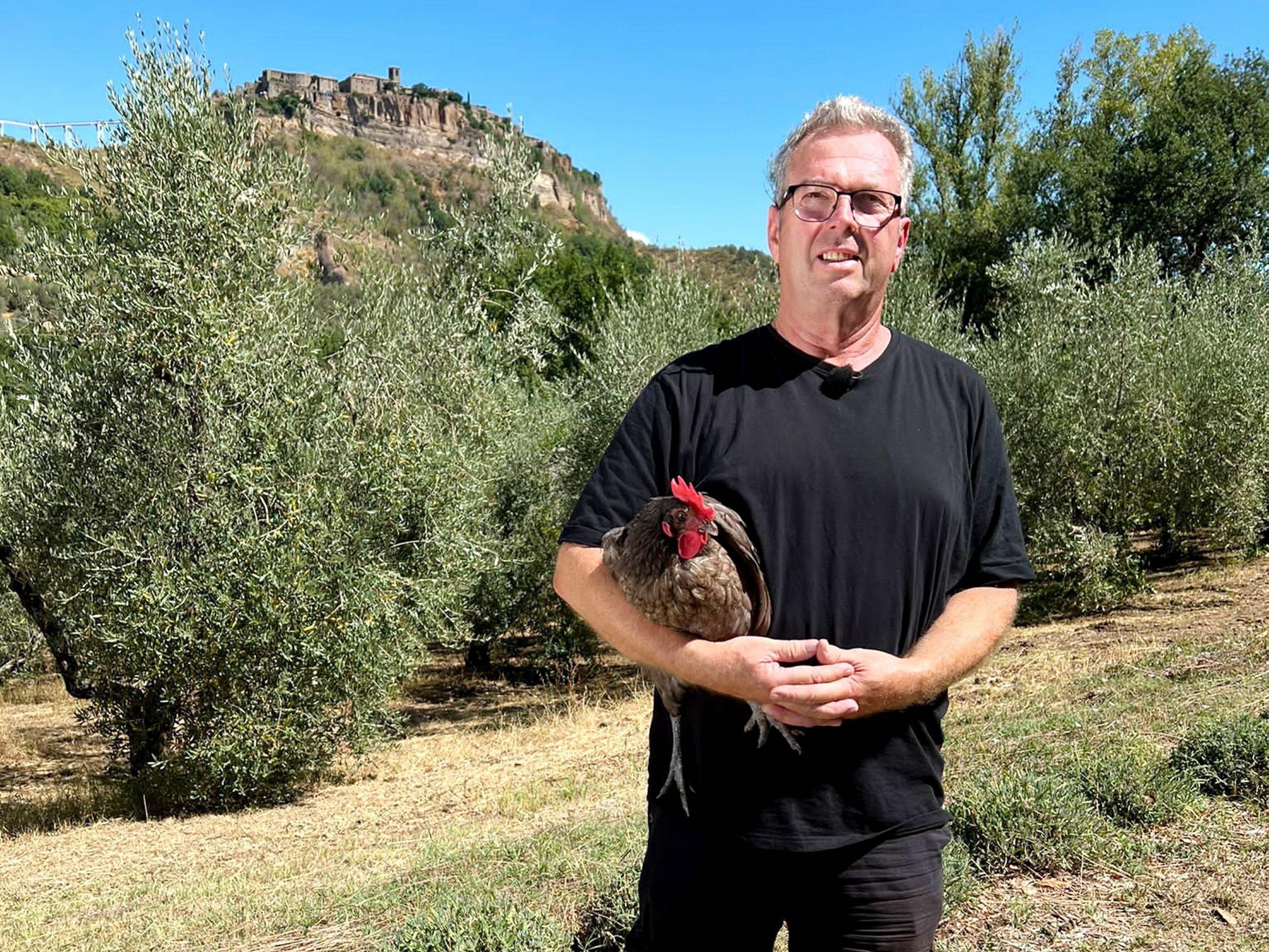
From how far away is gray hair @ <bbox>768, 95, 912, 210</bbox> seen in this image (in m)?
2.25

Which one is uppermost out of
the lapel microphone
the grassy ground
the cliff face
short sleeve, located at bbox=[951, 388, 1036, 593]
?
the cliff face

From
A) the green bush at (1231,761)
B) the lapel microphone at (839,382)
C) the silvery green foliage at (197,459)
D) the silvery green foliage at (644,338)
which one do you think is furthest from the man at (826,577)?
the silvery green foliage at (644,338)

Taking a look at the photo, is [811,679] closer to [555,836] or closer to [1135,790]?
[1135,790]

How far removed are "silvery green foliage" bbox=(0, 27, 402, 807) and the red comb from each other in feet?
27.1

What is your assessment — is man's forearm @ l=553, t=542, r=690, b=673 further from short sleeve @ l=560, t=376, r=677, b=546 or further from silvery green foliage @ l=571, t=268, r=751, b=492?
silvery green foliage @ l=571, t=268, r=751, b=492

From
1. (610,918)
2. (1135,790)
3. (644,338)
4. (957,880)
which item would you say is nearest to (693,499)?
(610,918)

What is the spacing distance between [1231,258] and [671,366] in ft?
87.2

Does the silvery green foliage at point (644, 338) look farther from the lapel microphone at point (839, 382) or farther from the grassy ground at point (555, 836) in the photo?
the lapel microphone at point (839, 382)

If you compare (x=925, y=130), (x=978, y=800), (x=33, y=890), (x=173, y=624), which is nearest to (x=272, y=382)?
(x=173, y=624)

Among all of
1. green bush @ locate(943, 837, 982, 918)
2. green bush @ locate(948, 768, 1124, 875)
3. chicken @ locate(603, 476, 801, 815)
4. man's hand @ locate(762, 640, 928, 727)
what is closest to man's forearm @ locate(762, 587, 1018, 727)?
man's hand @ locate(762, 640, 928, 727)

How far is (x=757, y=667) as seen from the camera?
6.36 feet

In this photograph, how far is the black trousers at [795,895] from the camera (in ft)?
6.68

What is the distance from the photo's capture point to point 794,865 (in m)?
2.06

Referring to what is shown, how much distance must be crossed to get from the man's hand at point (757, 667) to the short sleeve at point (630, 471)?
37 centimetres
